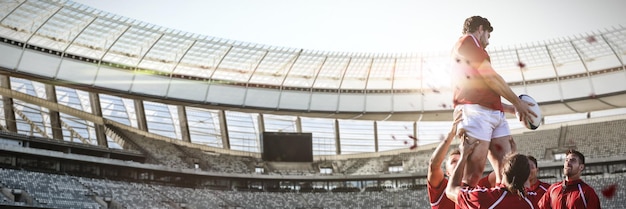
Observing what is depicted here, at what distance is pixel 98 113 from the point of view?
5116 centimetres

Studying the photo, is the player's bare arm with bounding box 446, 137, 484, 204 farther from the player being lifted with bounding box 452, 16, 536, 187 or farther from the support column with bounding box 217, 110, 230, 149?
the support column with bounding box 217, 110, 230, 149

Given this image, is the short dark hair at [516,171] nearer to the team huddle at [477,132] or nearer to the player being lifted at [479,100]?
the team huddle at [477,132]

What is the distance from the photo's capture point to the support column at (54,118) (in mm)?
48281

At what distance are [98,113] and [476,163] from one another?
47.6 meters

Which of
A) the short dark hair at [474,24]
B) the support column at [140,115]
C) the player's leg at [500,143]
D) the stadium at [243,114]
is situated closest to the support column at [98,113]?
the stadium at [243,114]

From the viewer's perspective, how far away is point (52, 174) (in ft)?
147

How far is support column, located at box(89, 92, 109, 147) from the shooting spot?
51.0 m

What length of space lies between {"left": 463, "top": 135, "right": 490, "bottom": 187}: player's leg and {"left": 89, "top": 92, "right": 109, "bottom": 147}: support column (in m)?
47.1

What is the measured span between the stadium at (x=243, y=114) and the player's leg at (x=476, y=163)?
3626 cm

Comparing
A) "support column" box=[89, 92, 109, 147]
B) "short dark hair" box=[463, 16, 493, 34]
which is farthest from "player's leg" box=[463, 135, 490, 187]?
"support column" box=[89, 92, 109, 147]

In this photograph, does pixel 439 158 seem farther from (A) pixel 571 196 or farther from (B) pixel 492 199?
(A) pixel 571 196

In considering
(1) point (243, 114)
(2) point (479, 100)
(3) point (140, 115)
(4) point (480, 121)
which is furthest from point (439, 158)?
(1) point (243, 114)

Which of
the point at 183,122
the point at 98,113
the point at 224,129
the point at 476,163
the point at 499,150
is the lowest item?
the point at 476,163

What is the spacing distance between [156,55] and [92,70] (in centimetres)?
429
